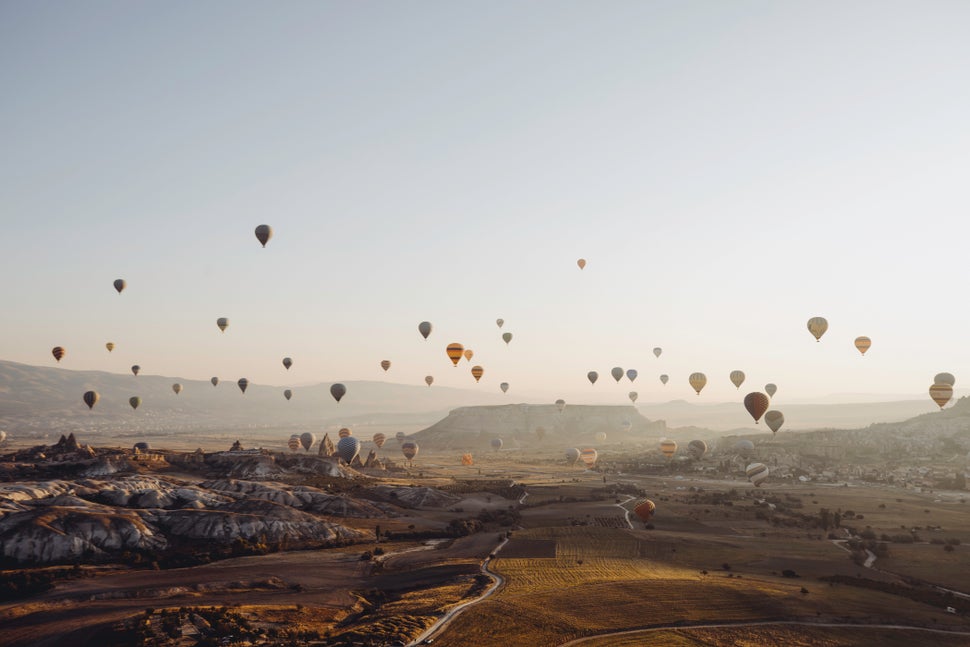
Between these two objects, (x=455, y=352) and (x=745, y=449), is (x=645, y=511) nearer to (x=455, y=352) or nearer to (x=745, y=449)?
(x=455, y=352)

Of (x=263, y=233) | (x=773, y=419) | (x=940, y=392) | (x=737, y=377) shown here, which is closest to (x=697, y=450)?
(x=737, y=377)

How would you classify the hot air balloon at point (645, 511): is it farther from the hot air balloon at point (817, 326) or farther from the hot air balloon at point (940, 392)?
the hot air balloon at point (940, 392)

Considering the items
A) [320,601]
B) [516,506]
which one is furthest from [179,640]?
[516,506]

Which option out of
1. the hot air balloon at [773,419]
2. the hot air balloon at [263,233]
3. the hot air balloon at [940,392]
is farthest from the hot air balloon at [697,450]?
the hot air balloon at [263,233]

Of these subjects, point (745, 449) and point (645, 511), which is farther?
point (745, 449)

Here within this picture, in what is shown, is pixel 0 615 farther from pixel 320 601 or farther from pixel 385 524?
pixel 385 524

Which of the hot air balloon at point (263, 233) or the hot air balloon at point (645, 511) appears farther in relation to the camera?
the hot air balloon at point (263, 233)
